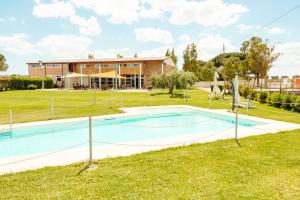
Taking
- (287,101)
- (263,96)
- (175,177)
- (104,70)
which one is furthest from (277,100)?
(104,70)

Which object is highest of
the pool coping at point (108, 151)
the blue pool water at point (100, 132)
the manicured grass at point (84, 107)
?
the manicured grass at point (84, 107)

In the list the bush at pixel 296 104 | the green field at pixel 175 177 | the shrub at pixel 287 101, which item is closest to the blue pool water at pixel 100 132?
the green field at pixel 175 177

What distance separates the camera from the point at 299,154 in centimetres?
598

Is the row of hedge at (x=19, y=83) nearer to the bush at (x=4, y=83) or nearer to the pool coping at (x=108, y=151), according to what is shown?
the bush at (x=4, y=83)

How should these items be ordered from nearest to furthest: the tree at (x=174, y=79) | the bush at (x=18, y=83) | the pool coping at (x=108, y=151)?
the pool coping at (x=108, y=151)
the tree at (x=174, y=79)
the bush at (x=18, y=83)

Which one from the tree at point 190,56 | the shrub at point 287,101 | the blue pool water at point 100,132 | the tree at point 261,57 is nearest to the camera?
the blue pool water at point 100,132

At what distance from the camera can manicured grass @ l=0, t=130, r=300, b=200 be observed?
3961 millimetres

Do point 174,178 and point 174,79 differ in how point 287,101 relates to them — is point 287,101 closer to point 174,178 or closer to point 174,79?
point 174,79

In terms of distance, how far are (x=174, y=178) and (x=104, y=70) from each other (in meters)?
38.1

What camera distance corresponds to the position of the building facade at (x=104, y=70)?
3875 centimetres

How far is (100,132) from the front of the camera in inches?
413

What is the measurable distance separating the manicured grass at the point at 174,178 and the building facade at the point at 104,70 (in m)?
31.1

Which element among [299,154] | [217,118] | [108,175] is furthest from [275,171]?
[217,118]

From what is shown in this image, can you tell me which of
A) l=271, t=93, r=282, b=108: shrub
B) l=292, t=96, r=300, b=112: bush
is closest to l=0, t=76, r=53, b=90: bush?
l=271, t=93, r=282, b=108: shrub
